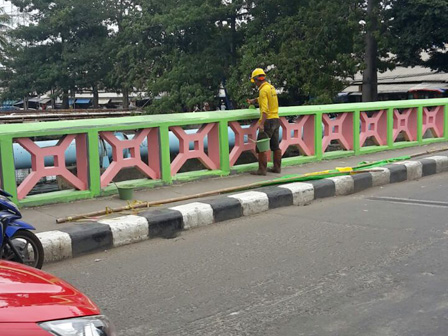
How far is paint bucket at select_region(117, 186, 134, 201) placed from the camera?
6371 millimetres

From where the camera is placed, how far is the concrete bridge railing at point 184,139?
19.5ft

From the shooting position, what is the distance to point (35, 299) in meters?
2.12

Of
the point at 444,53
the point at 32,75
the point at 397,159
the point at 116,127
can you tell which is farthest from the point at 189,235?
the point at 32,75

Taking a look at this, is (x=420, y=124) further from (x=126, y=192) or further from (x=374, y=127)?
(x=126, y=192)

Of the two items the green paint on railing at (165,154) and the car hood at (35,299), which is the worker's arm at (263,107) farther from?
the car hood at (35,299)

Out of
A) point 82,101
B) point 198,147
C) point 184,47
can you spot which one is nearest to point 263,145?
point 198,147

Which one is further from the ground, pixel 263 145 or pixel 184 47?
pixel 184 47

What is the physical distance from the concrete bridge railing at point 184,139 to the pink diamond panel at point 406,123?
0.02m

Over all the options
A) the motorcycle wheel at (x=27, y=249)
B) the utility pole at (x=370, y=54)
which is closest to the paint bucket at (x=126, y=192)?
the motorcycle wheel at (x=27, y=249)

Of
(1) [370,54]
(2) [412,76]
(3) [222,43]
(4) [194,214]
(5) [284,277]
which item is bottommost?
(5) [284,277]

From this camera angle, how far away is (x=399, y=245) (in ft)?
Answer: 16.5

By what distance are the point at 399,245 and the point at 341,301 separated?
1573 mm

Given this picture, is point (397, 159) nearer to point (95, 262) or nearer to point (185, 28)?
point (95, 262)

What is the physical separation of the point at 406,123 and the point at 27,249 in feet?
28.0
